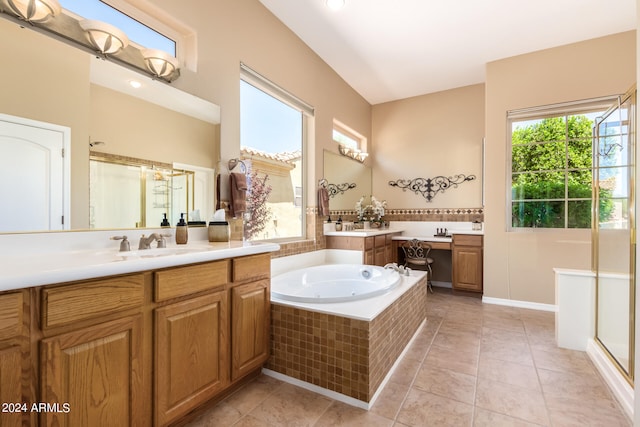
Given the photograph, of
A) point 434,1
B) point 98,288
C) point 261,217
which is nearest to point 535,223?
point 434,1

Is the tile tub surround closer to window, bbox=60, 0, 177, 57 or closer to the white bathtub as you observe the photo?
the white bathtub

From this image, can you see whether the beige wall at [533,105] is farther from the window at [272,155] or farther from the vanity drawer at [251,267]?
the vanity drawer at [251,267]

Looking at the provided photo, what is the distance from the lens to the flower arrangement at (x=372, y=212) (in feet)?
15.3

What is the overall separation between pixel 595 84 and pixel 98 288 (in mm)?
4787

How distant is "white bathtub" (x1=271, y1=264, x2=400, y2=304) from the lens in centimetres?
274

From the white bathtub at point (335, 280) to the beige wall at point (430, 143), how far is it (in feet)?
7.27

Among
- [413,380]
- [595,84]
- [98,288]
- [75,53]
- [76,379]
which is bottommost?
[413,380]

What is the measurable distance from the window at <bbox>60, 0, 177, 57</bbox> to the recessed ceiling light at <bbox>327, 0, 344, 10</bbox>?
4.79ft

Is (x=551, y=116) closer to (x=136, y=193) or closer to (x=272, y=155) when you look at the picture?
(x=272, y=155)

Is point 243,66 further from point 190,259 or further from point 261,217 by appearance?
point 190,259

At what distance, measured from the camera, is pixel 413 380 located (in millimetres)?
1953

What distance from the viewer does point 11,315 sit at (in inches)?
35.8

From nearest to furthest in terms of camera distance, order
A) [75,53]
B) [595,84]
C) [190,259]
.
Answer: [190,259]
[75,53]
[595,84]

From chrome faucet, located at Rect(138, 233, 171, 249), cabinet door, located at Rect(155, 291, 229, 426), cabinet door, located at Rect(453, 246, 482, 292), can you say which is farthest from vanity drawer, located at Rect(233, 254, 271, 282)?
cabinet door, located at Rect(453, 246, 482, 292)
